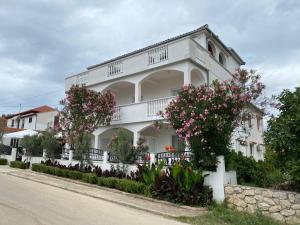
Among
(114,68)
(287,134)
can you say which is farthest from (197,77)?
(287,134)

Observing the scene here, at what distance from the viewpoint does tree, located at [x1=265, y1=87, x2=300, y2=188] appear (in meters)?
9.31

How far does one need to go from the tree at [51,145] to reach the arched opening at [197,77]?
34.6 feet

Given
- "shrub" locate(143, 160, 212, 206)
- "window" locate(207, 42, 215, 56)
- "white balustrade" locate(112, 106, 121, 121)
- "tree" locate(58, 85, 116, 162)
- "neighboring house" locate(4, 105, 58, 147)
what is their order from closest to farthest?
"shrub" locate(143, 160, 212, 206) → "tree" locate(58, 85, 116, 162) → "white balustrade" locate(112, 106, 121, 121) → "window" locate(207, 42, 215, 56) → "neighboring house" locate(4, 105, 58, 147)

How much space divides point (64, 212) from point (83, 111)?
11046 mm

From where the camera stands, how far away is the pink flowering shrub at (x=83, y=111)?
19.1 metres

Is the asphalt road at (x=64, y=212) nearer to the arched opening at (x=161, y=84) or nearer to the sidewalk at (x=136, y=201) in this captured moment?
the sidewalk at (x=136, y=201)

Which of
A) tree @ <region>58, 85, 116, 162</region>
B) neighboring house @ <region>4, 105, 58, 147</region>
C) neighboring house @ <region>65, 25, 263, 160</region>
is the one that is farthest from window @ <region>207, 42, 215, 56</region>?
neighboring house @ <region>4, 105, 58, 147</region>

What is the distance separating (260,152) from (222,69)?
36.8 feet

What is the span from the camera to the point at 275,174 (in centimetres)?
1213

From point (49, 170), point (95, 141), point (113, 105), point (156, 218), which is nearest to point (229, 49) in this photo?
point (113, 105)

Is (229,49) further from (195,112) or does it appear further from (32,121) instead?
(32,121)

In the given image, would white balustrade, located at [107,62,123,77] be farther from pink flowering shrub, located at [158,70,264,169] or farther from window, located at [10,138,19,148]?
window, located at [10,138,19,148]

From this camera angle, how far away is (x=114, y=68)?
21.8 m

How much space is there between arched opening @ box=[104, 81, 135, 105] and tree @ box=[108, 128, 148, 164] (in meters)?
7.73
